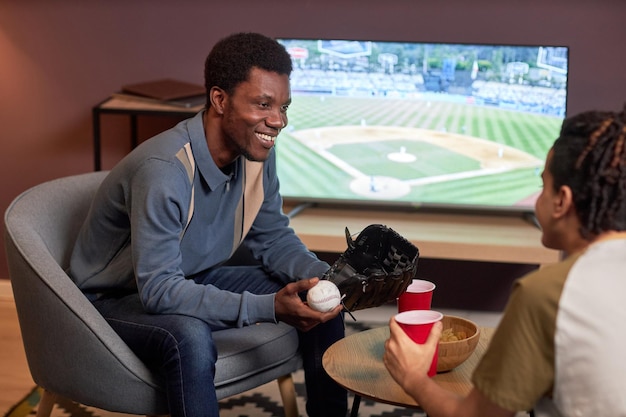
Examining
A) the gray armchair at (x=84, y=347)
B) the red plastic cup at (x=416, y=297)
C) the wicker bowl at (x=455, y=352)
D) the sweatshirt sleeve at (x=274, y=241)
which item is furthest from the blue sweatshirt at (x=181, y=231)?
the wicker bowl at (x=455, y=352)

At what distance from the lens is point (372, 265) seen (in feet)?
7.47

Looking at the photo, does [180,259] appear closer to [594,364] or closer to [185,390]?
[185,390]

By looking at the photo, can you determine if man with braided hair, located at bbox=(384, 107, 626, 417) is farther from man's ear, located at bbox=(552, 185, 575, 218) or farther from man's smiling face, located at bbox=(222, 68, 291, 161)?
man's smiling face, located at bbox=(222, 68, 291, 161)

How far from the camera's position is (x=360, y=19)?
135 inches

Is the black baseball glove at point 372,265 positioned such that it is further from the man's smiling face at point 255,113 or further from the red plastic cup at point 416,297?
the man's smiling face at point 255,113

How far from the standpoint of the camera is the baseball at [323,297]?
196cm

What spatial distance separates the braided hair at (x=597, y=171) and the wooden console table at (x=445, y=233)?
1844 mm

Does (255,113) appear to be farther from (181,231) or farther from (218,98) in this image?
(181,231)

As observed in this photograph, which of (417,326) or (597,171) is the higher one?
(597,171)

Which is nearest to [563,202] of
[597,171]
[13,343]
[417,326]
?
[597,171]

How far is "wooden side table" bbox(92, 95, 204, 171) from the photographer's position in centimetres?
323

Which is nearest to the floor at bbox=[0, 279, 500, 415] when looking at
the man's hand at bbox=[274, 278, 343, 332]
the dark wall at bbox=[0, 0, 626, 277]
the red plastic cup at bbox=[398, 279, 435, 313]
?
the dark wall at bbox=[0, 0, 626, 277]

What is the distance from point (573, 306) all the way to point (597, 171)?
7.9 inches

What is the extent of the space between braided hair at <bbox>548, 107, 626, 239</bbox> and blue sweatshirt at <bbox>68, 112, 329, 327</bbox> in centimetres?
93
